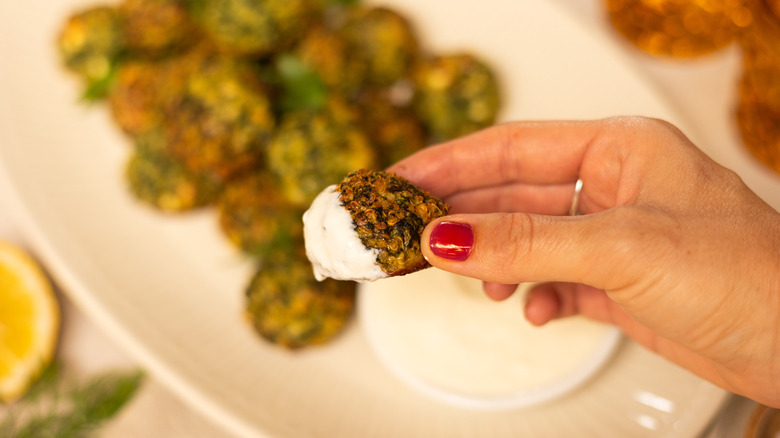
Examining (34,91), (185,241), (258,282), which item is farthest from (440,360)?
(34,91)

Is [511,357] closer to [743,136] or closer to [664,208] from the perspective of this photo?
[664,208]

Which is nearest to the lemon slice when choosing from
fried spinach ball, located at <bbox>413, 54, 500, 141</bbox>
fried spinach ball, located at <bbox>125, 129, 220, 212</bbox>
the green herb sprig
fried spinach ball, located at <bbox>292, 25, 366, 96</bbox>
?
the green herb sprig

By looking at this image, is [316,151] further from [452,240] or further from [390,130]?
[452,240]

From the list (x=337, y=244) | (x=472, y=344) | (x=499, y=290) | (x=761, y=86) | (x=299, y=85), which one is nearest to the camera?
(x=337, y=244)

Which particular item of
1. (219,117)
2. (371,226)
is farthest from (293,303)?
(371,226)

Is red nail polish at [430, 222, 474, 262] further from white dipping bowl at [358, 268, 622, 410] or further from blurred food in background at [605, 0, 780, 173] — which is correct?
blurred food in background at [605, 0, 780, 173]

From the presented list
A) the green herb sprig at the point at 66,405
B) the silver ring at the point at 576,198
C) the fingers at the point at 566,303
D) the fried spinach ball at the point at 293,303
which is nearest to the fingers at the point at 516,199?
the silver ring at the point at 576,198
